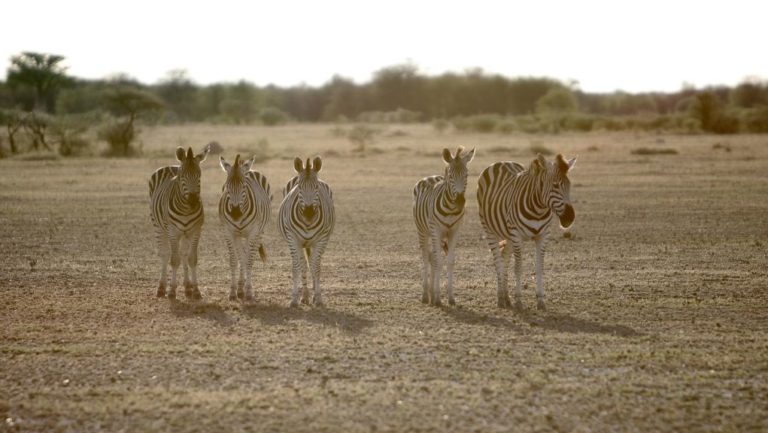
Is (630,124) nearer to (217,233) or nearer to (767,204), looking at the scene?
(767,204)

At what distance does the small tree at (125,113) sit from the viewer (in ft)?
145

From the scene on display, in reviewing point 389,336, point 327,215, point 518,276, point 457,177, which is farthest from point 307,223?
point 518,276

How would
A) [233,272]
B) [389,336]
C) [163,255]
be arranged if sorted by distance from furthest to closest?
[163,255] < [233,272] < [389,336]

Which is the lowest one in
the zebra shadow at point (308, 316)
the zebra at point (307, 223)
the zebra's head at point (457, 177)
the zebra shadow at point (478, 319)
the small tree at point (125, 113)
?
the zebra shadow at point (478, 319)

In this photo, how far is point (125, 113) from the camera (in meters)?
50.8

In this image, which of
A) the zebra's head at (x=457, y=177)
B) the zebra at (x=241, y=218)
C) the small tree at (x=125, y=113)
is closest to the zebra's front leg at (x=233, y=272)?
the zebra at (x=241, y=218)

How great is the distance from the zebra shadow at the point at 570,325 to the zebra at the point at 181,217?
15.7 feet

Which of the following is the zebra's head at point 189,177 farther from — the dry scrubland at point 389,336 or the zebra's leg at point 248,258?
the dry scrubland at point 389,336

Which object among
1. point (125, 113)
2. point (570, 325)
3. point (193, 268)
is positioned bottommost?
point (570, 325)

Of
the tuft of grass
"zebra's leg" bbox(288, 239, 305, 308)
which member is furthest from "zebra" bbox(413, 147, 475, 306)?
the tuft of grass

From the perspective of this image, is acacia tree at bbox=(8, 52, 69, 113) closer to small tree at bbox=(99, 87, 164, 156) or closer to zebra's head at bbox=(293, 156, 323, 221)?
small tree at bbox=(99, 87, 164, 156)

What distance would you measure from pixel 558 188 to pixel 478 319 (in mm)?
2042

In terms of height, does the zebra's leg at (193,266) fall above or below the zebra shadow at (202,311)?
above

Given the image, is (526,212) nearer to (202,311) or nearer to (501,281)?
(501,281)
